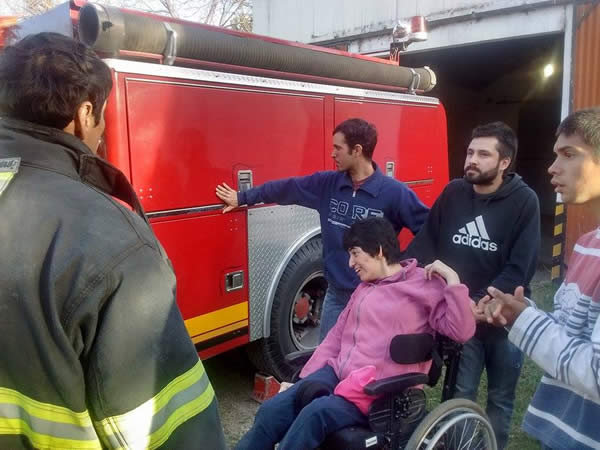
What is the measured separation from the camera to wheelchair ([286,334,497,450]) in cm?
228

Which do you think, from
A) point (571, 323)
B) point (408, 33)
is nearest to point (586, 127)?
point (571, 323)

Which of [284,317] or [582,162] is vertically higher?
[582,162]

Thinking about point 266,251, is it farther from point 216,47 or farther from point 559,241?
point 559,241

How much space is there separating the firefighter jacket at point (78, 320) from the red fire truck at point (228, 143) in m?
1.91

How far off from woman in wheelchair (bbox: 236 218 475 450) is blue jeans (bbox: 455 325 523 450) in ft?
1.04

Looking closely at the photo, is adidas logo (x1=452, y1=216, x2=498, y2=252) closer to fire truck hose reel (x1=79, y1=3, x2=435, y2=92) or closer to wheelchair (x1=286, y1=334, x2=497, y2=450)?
wheelchair (x1=286, y1=334, x2=497, y2=450)

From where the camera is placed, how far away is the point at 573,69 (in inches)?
255

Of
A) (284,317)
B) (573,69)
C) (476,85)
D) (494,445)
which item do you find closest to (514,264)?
(494,445)

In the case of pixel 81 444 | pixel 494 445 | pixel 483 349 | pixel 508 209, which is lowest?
pixel 494 445

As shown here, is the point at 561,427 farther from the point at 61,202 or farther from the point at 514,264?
the point at 61,202

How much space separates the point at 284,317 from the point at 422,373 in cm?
163

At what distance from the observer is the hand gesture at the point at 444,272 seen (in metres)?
2.37

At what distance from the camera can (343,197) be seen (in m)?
3.28

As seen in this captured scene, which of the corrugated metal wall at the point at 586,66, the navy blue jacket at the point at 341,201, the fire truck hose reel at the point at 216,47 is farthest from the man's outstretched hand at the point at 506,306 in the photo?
the corrugated metal wall at the point at 586,66
